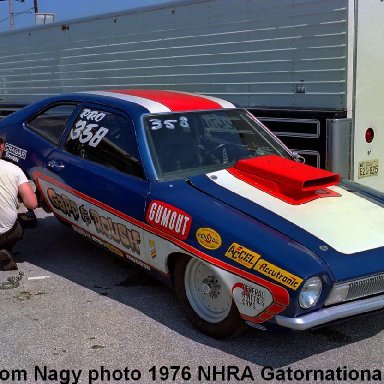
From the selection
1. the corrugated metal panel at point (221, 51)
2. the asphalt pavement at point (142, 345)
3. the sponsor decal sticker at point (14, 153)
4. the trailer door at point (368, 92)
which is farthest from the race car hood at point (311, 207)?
the sponsor decal sticker at point (14, 153)

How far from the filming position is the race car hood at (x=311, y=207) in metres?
3.37

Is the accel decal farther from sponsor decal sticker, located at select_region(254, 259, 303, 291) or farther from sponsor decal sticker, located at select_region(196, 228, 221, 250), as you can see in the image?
sponsor decal sticker, located at select_region(196, 228, 221, 250)

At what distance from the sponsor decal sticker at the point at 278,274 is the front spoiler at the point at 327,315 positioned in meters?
0.19

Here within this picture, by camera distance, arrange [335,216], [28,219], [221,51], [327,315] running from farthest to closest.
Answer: [221,51] < [28,219] < [335,216] < [327,315]

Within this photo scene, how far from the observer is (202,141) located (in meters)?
4.51

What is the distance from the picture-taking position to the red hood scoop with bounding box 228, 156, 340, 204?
152 inches

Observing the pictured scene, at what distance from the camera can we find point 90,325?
3.92 metres

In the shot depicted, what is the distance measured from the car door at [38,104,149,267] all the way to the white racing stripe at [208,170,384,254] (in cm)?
63

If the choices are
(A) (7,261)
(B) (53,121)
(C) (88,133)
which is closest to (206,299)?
(C) (88,133)

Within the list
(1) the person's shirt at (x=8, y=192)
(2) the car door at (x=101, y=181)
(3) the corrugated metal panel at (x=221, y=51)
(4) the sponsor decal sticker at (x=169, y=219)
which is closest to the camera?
(4) the sponsor decal sticker at (x=169, y=219)

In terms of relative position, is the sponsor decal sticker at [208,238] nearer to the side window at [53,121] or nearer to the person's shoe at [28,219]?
the side window at [53,121]

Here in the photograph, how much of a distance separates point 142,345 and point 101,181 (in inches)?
53.5

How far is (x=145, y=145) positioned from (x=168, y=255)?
88cm

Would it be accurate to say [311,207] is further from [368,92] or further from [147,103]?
[368,92]
